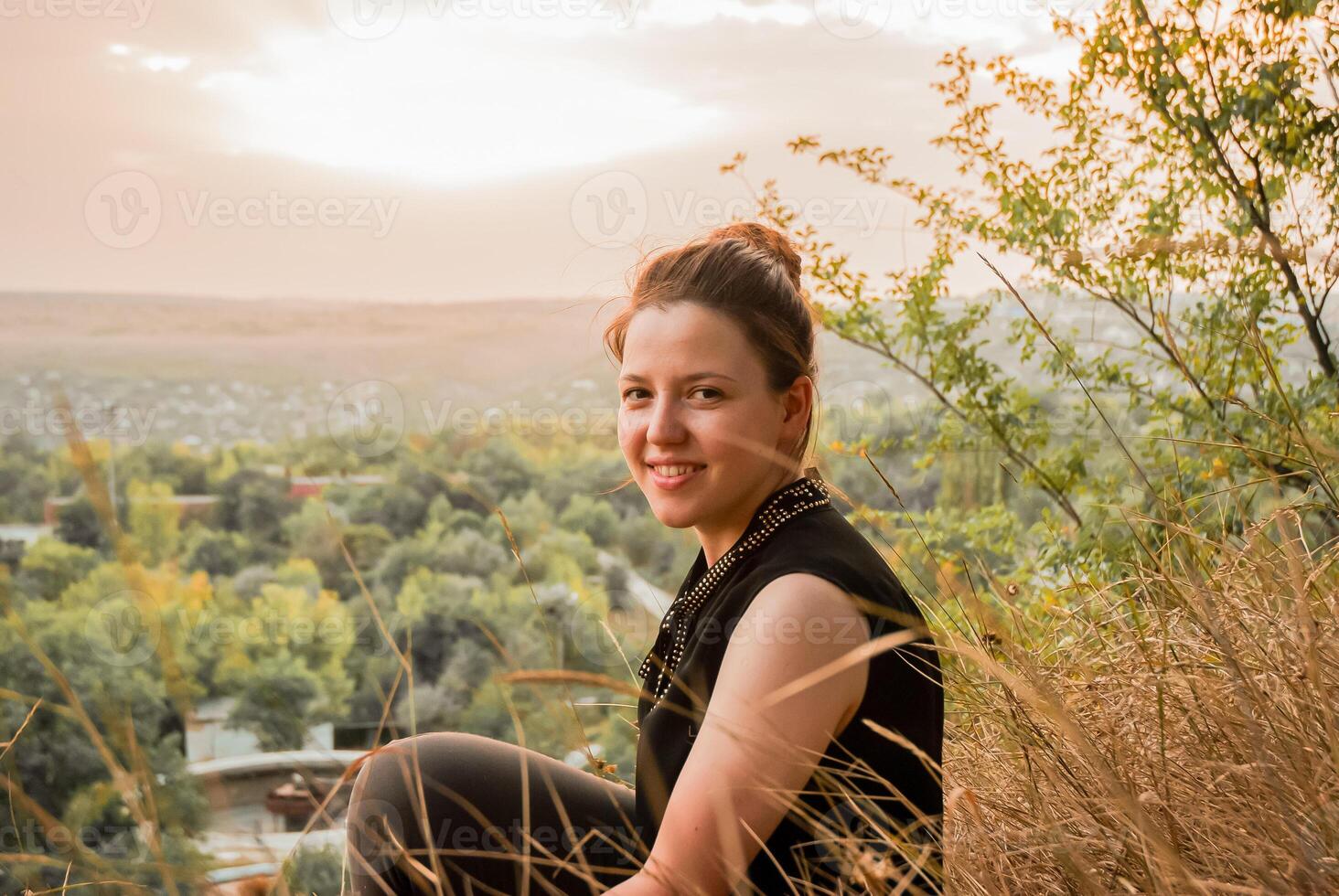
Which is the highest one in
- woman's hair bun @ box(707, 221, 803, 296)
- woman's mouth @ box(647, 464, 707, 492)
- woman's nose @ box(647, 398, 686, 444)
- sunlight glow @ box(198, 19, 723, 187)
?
sunlight glow @ box(198, 19, 723, 187)

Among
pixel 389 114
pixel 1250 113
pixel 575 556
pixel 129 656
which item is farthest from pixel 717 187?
pixel 389 114

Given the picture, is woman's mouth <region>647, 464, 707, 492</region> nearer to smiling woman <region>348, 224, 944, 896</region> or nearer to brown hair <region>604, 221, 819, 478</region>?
smiling woman <region>348, 224, 944, 896</region>

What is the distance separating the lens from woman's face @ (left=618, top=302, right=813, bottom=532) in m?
1.46

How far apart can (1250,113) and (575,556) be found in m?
16.3

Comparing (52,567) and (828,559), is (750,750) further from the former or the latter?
(52,567)

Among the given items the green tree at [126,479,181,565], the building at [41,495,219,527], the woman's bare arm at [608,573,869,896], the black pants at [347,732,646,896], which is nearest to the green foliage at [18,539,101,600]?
the building at [41,495,219,527]

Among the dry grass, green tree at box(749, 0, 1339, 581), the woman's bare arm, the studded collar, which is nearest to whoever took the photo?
the dry grass

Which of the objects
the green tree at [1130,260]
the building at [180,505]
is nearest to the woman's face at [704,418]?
the green tree at [1130,260]

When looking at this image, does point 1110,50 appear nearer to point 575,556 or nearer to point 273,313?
point 575,556

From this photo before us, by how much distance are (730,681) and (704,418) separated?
1.41 feet

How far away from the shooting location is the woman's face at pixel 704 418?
1.46 m

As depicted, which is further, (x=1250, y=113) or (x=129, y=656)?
(x=129, y=656)

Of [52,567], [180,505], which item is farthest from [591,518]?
[52,567]

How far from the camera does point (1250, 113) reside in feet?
9.84
